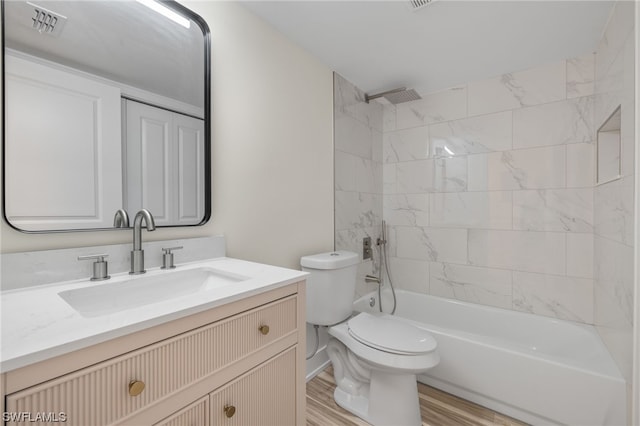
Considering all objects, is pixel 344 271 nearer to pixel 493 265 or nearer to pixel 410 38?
pixel 493 265

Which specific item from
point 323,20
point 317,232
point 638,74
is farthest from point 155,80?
point 638,74

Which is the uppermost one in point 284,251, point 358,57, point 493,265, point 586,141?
point 358,57

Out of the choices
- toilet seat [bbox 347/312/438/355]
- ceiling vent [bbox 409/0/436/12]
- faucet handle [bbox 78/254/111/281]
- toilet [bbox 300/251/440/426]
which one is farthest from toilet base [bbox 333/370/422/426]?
ceiling vent [bbox 409/0/436/12]

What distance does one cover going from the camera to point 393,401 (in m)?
1.51

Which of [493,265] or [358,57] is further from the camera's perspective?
[493,265]

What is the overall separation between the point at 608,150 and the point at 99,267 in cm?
270

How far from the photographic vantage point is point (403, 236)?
8.77 feet

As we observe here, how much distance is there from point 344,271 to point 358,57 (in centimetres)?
149

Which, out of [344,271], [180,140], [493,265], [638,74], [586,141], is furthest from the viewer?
[493,265]

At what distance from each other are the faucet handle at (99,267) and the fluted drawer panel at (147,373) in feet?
1.60

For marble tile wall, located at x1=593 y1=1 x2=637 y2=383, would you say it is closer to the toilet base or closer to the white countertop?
the toilet base

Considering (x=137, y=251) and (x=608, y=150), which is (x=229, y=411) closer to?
(x=137, y=251)

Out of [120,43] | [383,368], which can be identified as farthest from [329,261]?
[120,43]

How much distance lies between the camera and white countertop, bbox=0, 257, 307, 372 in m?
0.51
